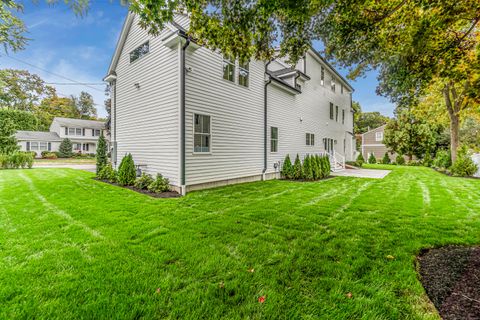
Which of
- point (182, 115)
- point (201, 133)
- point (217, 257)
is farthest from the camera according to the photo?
point (201, 133)

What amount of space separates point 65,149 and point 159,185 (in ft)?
105

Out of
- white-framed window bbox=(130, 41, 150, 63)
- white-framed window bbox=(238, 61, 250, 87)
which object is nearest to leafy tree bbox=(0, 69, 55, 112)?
white-framed window bbox=(130, 41, 150, 63)

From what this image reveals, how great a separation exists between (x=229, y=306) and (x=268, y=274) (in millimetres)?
684

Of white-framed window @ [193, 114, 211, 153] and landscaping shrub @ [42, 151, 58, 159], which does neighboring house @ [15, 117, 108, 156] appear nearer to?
landscaping shrub @ [42, 151, 58, 159]

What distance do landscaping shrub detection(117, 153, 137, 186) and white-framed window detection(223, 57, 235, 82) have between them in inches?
194

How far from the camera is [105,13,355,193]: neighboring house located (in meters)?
7.26

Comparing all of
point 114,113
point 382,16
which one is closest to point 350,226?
point 382,16

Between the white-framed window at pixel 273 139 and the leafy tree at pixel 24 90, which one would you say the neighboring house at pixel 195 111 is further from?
the leafy tree at pixel 24 90

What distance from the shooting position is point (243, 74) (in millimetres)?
9297

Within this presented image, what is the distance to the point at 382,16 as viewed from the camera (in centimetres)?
388

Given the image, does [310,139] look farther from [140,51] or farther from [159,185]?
[140,51]

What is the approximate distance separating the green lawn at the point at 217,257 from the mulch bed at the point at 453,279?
0.45 ft

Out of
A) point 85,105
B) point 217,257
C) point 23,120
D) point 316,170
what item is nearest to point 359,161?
point 316,170

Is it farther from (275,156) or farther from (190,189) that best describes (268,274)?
(275,156)
